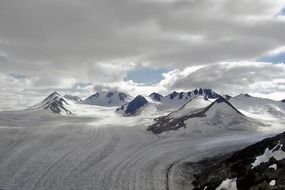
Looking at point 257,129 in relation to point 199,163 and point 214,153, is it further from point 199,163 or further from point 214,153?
point 199,163

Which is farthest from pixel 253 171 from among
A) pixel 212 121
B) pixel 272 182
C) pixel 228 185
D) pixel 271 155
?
pixel 212 121

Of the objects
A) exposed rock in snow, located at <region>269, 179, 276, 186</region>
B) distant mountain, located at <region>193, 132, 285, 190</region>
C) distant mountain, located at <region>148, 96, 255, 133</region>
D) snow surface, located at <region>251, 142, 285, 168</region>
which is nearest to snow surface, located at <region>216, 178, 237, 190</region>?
distant mountain, located at <region>193, 132, 285, 190</region>

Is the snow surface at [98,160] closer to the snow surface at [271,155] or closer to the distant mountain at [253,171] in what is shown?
the distant mountain at [253,171]

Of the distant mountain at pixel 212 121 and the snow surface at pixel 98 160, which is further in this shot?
the distant mountain at pixel 212 121

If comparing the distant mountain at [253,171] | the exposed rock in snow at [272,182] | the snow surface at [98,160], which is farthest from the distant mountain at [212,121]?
the exposed rock in snow at [272,182]

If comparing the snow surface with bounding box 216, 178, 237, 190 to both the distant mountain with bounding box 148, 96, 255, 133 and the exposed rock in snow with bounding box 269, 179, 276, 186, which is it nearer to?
the exposed rock in snow with bounding box 269, 179, 276, 186

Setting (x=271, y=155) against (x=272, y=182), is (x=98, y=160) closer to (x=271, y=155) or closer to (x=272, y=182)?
(x=271, y=155)

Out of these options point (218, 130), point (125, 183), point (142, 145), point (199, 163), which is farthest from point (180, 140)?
point (125, 183)
